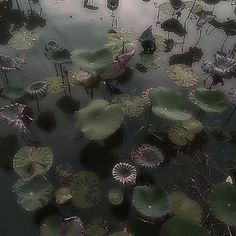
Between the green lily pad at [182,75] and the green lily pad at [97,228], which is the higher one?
the green lily pad at [182,75]

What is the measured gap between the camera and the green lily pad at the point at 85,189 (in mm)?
3439

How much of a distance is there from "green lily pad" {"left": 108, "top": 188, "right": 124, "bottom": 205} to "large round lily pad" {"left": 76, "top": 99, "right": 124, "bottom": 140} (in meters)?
0.52

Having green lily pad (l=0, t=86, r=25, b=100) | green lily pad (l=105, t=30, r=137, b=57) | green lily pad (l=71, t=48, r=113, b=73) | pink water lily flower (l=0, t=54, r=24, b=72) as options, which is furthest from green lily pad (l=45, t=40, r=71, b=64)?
green lily pad (l=105, t=30, r=137, b=57)

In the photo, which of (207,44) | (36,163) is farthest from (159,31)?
(36,163)

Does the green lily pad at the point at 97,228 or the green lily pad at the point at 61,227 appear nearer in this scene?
the green lily pad at the point at 61,227

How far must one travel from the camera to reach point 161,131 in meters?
4.11

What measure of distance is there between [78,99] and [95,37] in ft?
3.79

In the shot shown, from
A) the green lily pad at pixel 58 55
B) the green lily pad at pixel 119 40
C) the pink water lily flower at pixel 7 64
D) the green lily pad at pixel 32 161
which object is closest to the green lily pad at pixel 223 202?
the green lily pad at pixel 32 161

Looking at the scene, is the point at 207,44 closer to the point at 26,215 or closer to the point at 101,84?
the point at 101,84

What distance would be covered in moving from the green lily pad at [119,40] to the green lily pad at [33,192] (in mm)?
2015

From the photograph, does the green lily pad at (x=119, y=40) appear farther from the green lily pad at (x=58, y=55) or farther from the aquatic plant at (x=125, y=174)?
the aquatic plant at (x=125, y=174)

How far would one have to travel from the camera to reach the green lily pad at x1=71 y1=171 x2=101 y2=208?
3439 millimetres

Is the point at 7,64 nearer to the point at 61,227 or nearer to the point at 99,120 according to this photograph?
the point at 99,120

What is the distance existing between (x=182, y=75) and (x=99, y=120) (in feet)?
4.63
